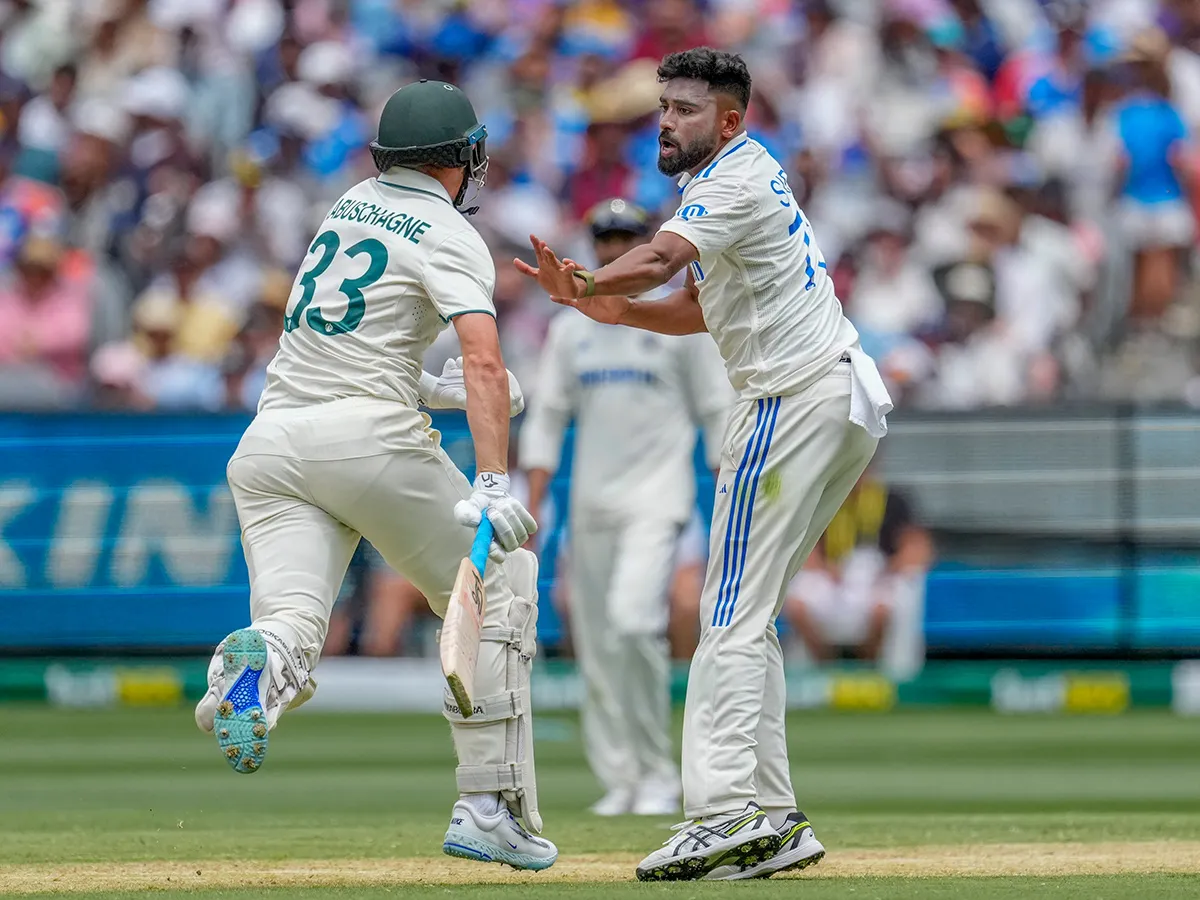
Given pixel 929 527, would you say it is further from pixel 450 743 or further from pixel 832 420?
pixel 832 420

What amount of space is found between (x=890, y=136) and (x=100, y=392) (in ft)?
20.7

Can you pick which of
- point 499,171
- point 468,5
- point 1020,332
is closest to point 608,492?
point 1020,332

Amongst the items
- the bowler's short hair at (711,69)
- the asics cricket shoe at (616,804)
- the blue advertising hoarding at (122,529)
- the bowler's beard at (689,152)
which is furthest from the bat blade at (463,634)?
the blue advertising hoarding at (122,529)

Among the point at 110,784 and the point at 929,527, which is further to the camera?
the point at 929,527

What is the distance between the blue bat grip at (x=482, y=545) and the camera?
620cm

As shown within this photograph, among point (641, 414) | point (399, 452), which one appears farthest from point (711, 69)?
point (641, 414)

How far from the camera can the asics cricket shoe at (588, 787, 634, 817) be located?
9.40 m

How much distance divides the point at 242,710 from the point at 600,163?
1022cm

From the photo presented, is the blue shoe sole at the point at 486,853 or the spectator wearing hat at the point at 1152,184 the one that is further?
the spectator wearing hat at the point at 1152,184

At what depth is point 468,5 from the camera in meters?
18.1

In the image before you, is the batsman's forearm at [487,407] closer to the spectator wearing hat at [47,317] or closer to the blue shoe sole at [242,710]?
the blue shoe sole at [242,710]

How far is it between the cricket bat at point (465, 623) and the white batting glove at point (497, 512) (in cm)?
3

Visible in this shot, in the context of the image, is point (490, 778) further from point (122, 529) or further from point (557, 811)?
point (122, 529)

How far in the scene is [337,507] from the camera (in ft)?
21.0
